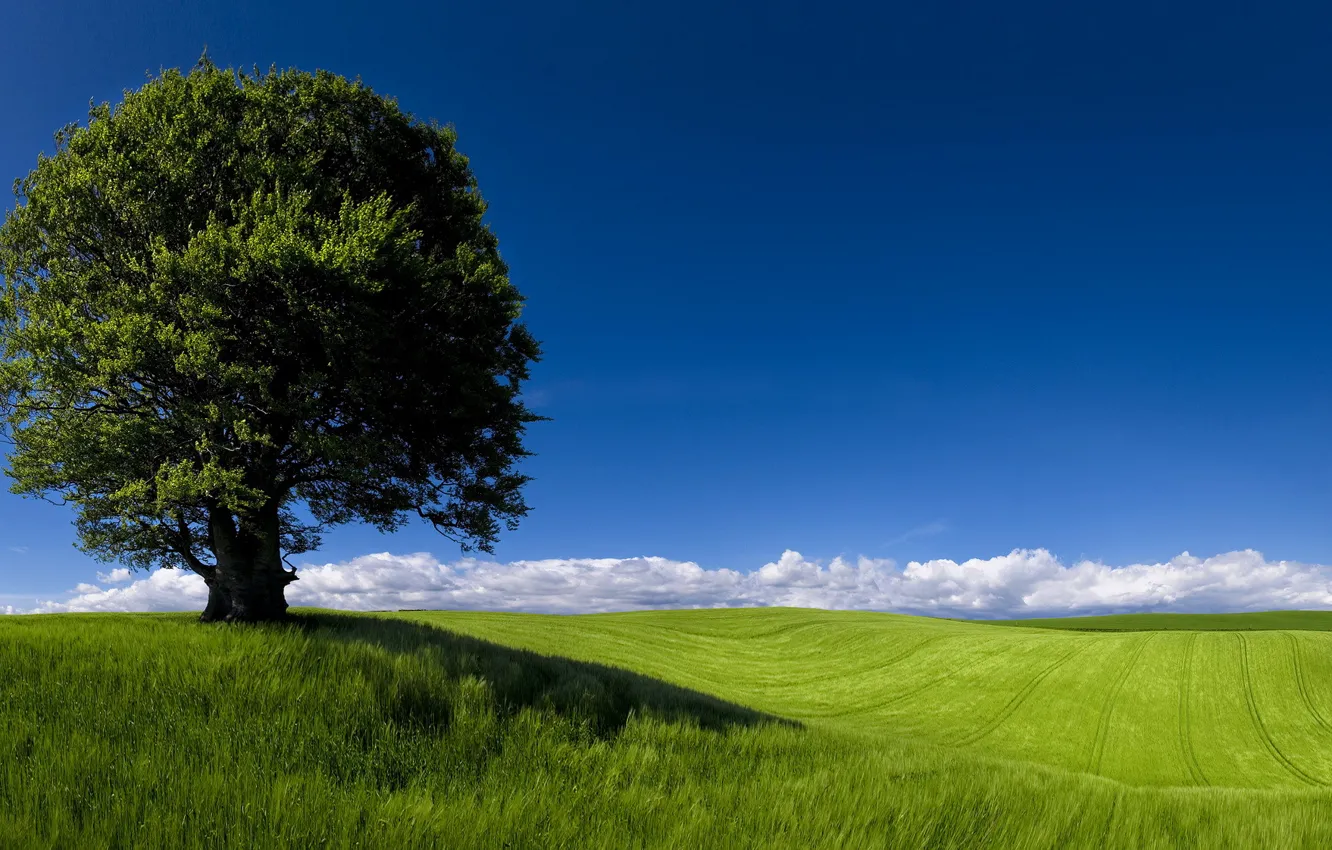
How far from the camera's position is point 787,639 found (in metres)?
54.3

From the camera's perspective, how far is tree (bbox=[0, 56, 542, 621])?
13141 millimetres

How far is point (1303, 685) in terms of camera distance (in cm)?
3459

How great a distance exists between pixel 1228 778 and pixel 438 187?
37.7m

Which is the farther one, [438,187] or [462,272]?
[438,187]

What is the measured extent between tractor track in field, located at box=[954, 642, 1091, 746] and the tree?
26103 millimetres

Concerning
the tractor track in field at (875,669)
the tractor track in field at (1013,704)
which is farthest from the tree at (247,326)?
the tractor track in field at (875,669)

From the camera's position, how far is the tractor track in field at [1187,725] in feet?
87.9

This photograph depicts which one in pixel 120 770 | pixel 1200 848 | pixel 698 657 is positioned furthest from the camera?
pixel 698 657

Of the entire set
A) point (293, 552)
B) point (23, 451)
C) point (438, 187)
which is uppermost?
point (438, 187)

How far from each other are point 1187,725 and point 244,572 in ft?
135

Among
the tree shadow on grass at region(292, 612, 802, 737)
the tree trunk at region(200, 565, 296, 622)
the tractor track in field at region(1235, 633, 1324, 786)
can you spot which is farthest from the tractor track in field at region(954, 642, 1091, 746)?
the tree trunk at region(200, 565, 296, 622)

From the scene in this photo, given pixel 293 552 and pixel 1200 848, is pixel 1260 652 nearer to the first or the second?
pixel 1200 848

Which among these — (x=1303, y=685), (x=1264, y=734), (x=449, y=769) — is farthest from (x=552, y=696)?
(x=1303, y=685)

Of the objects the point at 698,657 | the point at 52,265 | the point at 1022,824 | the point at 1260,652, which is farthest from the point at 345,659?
the point at 1260,652
